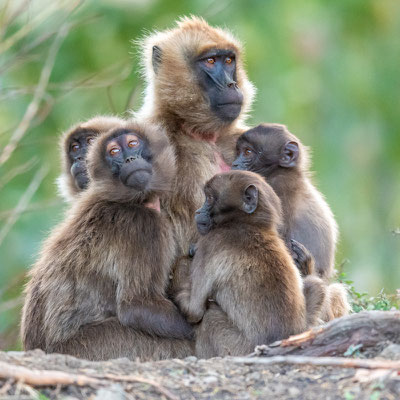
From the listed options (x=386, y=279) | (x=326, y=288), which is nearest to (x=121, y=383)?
(x=326, y=288)

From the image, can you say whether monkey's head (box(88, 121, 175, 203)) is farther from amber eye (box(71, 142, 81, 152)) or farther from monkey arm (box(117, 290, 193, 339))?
amber eye (box(71, 142, 81, 152))

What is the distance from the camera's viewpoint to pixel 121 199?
22.0ft

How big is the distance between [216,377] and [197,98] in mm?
3054

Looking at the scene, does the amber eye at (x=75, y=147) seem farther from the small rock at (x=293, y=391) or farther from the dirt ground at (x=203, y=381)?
the small rock at (x=293, y=391)

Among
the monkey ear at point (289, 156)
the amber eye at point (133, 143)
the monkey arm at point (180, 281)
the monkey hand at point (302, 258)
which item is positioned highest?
the monkey ear at point (289, 156)

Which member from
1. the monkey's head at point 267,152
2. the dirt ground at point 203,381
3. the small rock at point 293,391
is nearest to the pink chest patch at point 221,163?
the monkey's head at point 267,152

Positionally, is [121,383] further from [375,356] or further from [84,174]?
[84,174]

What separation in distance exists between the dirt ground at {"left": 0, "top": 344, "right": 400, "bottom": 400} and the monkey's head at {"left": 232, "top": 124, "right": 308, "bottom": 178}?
88.0 inches

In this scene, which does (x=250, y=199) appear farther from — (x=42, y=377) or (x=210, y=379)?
(x=42, y=377)

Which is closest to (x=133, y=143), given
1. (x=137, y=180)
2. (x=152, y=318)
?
(x=137, y=180)

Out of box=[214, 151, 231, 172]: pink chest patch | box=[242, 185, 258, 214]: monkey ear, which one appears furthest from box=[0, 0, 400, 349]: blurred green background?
box=[242, 185, 258, 214]: monkey ear

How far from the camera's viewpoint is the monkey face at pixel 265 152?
731 cm

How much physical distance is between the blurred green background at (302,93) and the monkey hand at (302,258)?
613cm

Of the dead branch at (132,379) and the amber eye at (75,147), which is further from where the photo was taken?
the amber eye at (75,147)
